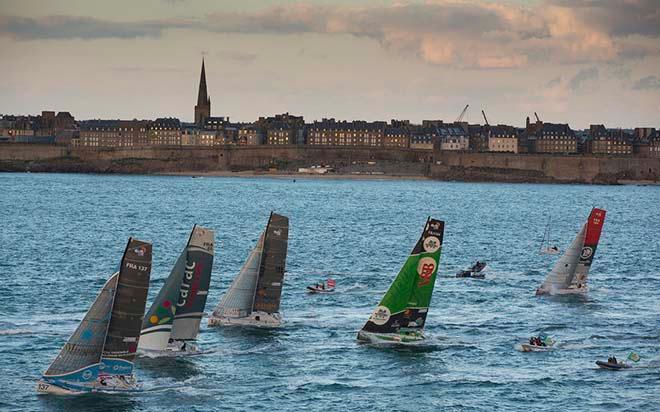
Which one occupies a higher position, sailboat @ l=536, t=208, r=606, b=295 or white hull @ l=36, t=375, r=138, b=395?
sailboat @ l=536, t=208, r=606, b=295

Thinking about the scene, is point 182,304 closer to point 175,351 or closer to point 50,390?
point 175,351

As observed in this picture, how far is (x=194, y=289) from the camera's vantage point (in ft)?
156

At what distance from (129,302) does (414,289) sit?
47.8 feet

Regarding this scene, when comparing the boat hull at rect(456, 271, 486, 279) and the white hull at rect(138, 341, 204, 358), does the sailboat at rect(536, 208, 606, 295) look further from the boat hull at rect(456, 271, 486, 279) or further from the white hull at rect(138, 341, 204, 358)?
the white hull at rect(138, 341, 204, 358)

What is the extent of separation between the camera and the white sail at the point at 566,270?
6706cm

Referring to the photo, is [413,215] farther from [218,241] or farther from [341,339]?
[341,339]

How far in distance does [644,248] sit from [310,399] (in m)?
62.7

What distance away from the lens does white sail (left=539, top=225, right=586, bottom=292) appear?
220ft

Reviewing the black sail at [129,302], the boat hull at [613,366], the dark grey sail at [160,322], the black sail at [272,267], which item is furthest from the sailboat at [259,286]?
the boat hull at [613,366]

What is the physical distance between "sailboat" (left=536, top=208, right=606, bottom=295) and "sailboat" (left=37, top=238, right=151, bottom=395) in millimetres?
30989

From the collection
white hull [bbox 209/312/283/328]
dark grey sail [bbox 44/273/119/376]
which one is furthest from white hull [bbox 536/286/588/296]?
dark grey sail [bbox 44/273/119/376]

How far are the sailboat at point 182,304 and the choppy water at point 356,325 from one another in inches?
35.3

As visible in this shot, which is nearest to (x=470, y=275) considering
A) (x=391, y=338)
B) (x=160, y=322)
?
(x=391, y=338)

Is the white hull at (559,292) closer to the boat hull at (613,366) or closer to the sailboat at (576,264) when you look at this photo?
the sailboat at (576,264)
